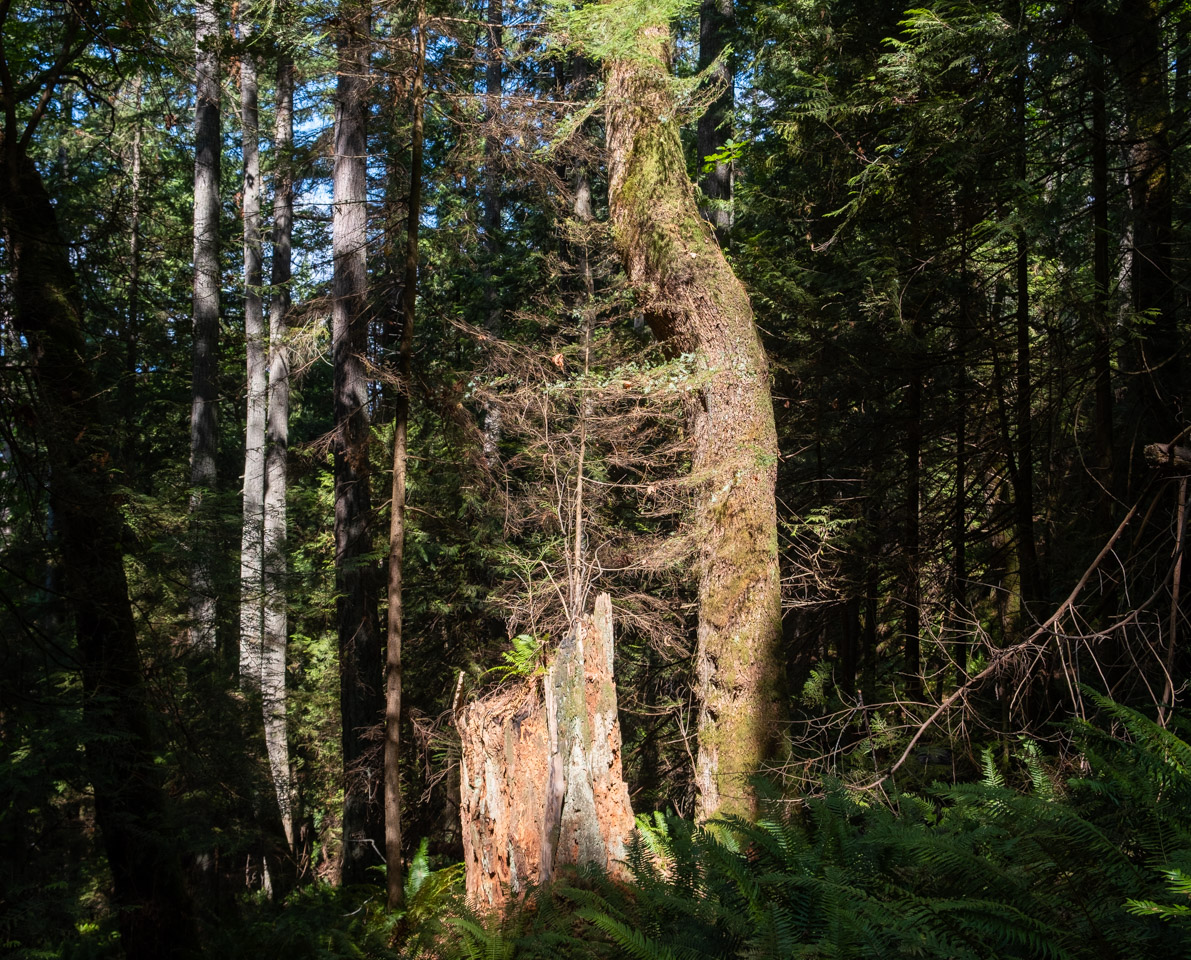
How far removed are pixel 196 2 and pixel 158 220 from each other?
7.58 feet

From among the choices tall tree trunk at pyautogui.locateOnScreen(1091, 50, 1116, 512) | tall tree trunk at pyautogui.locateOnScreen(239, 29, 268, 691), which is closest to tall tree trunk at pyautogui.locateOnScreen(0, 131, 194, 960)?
tall tree trunk at pyautogui.locateOnScreen(1091, 50, 1116, 512)

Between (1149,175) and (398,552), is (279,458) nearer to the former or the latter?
(398,552)

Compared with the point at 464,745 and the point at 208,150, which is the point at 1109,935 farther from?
the point at 208,150

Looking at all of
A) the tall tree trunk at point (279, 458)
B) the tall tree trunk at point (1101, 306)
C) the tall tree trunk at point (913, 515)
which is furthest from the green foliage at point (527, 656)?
the tall tree trunk at point (279, 458)

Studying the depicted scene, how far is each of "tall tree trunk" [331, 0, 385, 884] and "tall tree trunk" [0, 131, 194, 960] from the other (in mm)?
2705

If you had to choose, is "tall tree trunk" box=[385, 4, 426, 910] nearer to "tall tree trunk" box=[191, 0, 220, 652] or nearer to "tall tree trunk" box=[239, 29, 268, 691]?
"tall tree trunk" box=[191, 0, 220, 652]

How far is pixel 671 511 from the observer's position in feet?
27.8

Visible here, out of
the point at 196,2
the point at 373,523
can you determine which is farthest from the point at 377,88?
the point at 373,523

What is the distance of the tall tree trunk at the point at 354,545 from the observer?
8.63 metres

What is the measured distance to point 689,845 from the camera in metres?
3.41

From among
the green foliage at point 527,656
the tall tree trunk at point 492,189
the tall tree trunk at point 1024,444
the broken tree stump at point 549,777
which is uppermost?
the tall tree trunk at point 492,189

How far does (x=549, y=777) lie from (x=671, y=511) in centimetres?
372

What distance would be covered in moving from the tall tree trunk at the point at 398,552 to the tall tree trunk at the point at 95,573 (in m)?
1.60

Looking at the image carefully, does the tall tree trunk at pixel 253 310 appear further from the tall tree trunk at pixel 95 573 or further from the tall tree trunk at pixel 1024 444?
the tall tree trunk at pixel 1024 444
